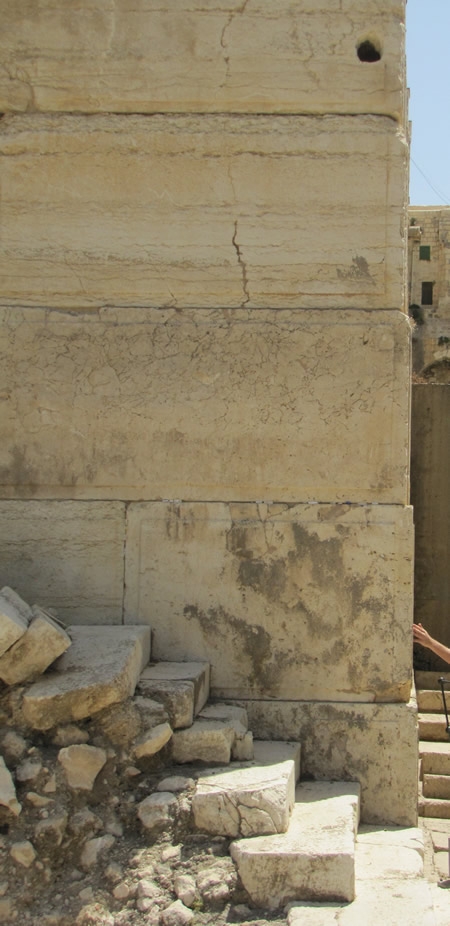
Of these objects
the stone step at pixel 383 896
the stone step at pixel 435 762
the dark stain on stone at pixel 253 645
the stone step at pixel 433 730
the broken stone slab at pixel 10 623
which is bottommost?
the stone step at pixel 435 762

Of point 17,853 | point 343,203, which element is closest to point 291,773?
point 17,853

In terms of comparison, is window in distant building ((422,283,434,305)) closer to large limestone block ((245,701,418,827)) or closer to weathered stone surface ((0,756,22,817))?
large limestone block ((245,701,418,827))

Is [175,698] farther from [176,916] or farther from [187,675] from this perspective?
[176,916]

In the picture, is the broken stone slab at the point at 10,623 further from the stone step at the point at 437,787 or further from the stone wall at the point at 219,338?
the stone step at the point at 437,787

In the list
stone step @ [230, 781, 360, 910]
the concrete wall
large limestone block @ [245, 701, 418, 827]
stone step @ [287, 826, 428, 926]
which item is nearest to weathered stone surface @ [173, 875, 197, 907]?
stone step @ [230, 781, 360, 910]

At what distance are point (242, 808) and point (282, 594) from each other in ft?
3.05

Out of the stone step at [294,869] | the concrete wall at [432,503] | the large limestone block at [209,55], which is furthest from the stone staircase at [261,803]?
the large limestone block at [209,55]

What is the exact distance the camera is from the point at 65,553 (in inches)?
136

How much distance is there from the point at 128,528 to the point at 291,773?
112cm

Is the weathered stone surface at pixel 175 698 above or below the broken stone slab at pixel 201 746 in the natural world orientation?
above

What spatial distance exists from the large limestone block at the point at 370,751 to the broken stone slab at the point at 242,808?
0.62 meters

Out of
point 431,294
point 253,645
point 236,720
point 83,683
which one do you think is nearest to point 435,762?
point 253,645

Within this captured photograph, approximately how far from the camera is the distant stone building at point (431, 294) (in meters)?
28.5

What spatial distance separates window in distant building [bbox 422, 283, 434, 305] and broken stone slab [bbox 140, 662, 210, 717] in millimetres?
27423
